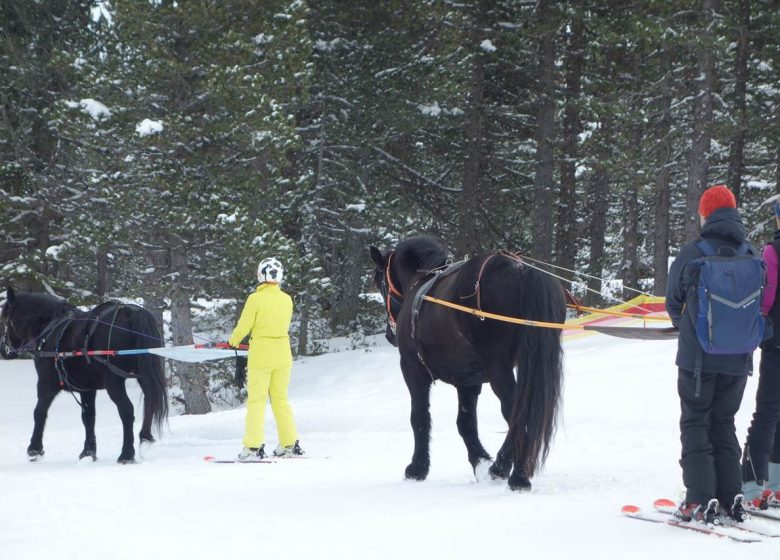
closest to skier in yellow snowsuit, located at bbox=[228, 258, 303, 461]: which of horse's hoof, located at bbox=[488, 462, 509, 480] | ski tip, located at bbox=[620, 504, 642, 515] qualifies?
horse's hoof, located at bbox=[488, 462, 509, 480]

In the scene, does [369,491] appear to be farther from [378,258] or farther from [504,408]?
[378,258]

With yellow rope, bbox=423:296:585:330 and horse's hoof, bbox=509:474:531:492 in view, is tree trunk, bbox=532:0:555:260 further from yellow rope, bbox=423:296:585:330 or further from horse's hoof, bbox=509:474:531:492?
horse's hoof, bbox=509:474:531:492

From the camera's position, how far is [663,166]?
18.0m

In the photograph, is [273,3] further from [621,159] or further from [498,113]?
[621,159]

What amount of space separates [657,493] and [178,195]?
9.92m

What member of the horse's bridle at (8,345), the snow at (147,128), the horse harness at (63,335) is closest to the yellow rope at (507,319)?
the horse harness at (63,335)

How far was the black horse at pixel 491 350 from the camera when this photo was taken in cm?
609

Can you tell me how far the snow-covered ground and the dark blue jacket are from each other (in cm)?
94

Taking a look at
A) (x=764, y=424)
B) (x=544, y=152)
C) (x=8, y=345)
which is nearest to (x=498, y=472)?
(x=764, y=424)

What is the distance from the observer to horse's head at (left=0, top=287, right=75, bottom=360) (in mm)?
10508

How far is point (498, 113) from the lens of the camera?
1934 cm

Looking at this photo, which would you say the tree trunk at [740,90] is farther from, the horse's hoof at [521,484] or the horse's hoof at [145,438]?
the horse's hoof at [521,484]

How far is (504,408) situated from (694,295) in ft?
6.78

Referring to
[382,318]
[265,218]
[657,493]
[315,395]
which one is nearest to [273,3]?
[265,218]
